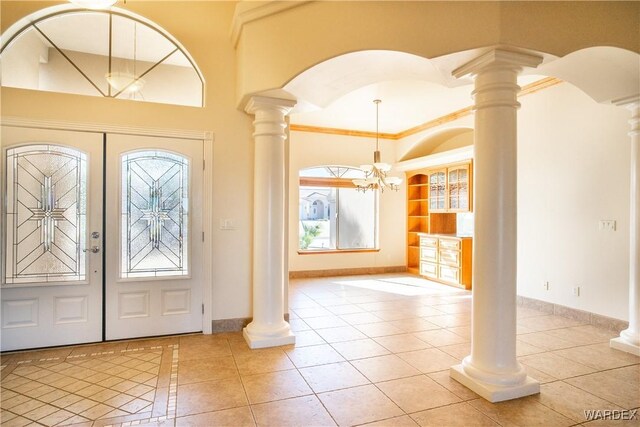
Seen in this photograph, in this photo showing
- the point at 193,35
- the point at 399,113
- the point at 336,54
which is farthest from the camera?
the point at 399,113

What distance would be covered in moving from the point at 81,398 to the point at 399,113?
236 inches

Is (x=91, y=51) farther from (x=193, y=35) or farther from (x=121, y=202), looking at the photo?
(x=121, y=202)

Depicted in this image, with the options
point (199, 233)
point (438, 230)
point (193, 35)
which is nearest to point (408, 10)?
point (193, 35)

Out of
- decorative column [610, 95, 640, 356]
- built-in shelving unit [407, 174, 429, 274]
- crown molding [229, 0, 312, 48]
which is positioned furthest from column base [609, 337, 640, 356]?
built-in shelving unit [407, 174, 429, 274]

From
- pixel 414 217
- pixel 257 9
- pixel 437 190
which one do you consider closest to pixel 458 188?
pixel 437 190

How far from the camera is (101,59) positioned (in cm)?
369

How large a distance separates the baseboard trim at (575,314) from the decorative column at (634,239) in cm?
53

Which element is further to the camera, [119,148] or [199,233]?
[199,233]

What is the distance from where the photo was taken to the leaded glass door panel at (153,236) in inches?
143

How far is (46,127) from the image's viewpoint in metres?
3.40

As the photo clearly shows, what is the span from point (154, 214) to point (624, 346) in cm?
496

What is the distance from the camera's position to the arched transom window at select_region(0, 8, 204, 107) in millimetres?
3486

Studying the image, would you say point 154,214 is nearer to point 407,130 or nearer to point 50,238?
point 50,238

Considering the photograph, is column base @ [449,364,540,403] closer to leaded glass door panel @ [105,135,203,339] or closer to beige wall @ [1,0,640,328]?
beige wall @ [1,0,640,328]
